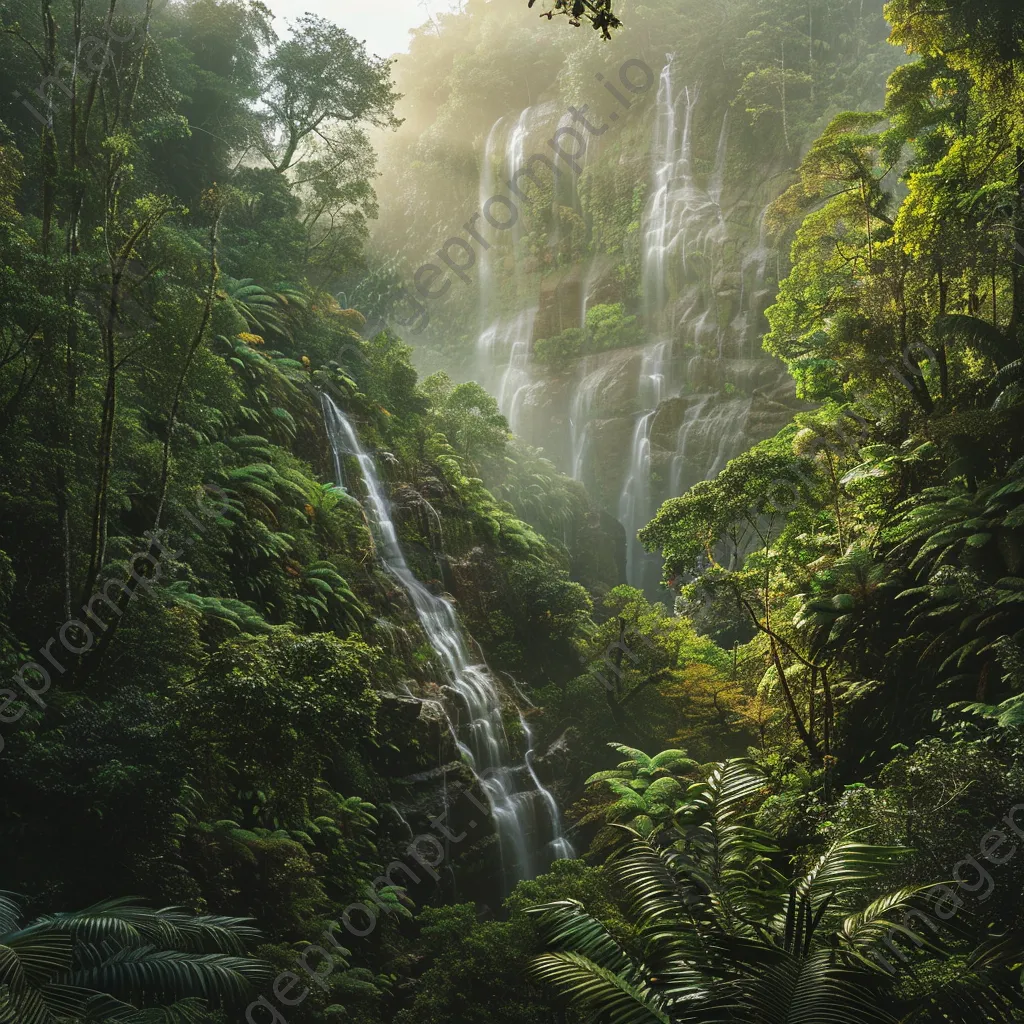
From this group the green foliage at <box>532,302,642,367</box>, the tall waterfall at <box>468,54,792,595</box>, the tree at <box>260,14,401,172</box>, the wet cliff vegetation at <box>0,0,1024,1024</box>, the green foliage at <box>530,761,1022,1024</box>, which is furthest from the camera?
the green foliage at <box>532,302,642,367</box>

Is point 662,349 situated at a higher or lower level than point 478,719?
higher

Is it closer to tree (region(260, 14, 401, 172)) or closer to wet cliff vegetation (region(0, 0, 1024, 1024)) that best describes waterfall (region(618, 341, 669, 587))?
wet cliff vegetation (region(0, 0, 1024, 1024))

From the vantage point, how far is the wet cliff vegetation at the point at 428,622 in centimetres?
498

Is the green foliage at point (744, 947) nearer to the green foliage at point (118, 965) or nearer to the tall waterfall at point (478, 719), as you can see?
the green foliage at point (118, 965)

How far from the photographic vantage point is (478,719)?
43.8 feet

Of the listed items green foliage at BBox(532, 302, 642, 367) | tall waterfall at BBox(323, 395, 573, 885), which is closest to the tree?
tall waterfall at BBox(323, 395, 573, 885)

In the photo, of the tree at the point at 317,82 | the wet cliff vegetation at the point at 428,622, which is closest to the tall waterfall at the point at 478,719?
the wet cliff vegetation at the point at 428,622

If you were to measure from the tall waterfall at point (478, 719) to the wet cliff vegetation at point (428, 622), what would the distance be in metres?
0.11

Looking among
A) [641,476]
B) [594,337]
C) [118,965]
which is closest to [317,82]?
[594,337]

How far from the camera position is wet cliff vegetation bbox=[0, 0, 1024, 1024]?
16.3 ft

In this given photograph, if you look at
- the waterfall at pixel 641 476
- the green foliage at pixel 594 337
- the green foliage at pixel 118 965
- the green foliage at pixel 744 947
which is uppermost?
the green foliage at pixel 594 337

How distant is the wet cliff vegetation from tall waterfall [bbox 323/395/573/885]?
0.37 feet

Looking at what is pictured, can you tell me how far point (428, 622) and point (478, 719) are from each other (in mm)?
2144

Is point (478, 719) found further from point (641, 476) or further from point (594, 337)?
point (594, 337)
